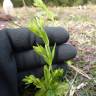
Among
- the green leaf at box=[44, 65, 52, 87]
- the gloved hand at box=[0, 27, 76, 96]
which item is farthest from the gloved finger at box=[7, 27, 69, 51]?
the green leaf at box=[44, 65, 52, 87]

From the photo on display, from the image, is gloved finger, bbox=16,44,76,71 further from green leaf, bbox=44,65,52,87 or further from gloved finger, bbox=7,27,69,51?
green leaf, bbox=44,65,52,87

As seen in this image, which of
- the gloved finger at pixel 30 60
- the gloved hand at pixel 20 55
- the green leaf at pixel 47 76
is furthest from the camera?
the gloved finger at pixel 30 60

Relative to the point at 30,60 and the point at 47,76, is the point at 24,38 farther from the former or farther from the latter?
the point at 47,76

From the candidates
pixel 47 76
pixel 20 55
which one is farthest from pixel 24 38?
pixel 47 76

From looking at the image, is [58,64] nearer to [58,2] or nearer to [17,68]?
[17,68]

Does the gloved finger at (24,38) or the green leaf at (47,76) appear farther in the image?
the gloved finger at (24,38)

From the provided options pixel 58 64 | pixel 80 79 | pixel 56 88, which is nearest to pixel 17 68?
pixel 58 64

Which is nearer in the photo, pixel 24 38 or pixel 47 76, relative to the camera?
pixel 47 76

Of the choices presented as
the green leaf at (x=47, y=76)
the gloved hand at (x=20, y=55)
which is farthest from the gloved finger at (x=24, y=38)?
the green leaf at (x=47, y=76)

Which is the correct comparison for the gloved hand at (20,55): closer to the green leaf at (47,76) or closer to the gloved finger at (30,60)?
the gloved finger at (30,60)
